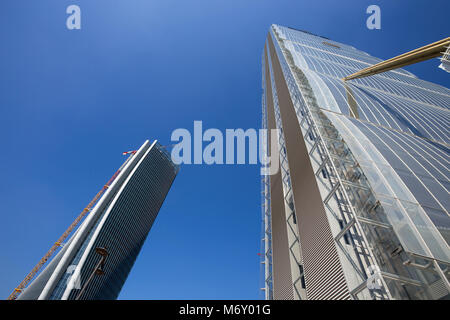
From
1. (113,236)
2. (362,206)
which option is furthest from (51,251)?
(362,206)

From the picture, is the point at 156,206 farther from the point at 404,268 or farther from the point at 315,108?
the point at 404,268

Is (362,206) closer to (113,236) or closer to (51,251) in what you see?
(113,236)

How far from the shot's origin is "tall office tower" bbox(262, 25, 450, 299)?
8.05 meters

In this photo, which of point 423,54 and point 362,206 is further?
point 423,54

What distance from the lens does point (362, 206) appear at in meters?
10.7

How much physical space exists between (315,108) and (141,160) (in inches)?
3771

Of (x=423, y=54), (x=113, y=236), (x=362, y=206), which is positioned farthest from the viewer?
(x=113, y=236)

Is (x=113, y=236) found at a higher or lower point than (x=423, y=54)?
higher

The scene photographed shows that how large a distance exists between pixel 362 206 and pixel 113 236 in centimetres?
8987

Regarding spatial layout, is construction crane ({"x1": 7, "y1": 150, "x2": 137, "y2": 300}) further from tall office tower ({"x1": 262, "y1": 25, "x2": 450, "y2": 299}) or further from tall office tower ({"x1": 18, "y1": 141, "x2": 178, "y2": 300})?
tall office tower ({"x1": 262, "y1": 25, "x2": 450, "y2": 299})

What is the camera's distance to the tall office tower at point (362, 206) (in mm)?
8055

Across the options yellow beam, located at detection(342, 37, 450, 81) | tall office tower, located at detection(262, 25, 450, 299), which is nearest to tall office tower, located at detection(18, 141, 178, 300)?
tall office tower, located at detection(262, 25, 450, 299)
